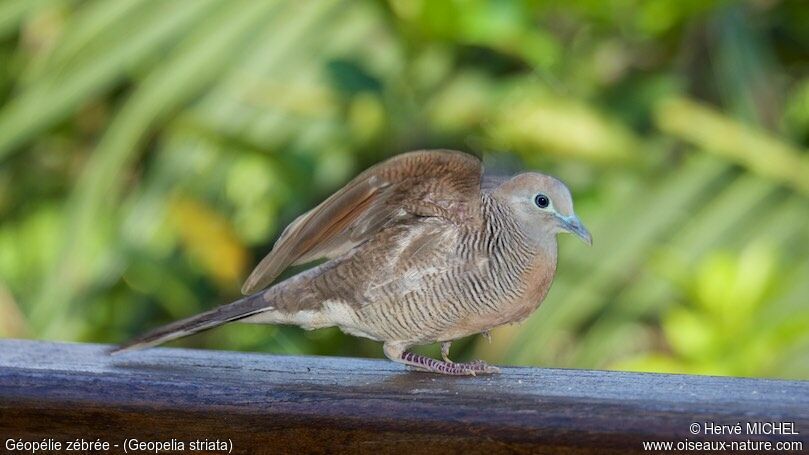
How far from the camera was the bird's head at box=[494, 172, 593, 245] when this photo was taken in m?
1.74

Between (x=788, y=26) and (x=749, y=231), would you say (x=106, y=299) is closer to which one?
(x=749, y=231)

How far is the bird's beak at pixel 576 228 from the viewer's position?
1.72m

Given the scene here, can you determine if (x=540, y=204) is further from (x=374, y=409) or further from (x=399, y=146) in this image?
(x=399, y=146)

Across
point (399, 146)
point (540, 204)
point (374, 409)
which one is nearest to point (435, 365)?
point (540, 204)

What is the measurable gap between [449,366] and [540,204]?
27cm

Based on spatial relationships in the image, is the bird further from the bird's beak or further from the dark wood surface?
the dark wood surface

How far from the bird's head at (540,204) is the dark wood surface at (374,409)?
10.0 inches

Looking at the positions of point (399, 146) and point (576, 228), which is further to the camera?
point (399, 146)

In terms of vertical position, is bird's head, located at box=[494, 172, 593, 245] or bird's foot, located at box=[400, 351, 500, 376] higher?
bird's head, located at box=[494, 172, 593, 245]

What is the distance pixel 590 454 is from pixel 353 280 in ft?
2.04

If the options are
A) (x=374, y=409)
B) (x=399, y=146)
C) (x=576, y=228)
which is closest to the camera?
(x=374, y=409)

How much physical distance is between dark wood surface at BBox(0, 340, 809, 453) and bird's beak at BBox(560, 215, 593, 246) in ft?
0.71

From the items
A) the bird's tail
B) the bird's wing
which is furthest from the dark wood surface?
the bird's wing

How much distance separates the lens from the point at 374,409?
1.38m
